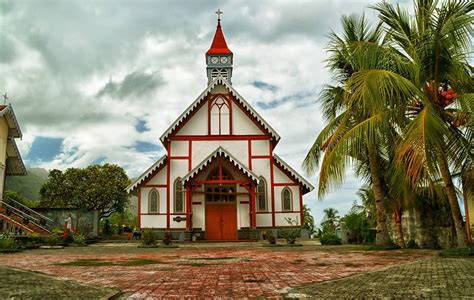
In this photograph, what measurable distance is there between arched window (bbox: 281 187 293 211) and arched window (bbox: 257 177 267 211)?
1076 mm

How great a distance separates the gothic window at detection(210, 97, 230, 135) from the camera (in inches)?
1044

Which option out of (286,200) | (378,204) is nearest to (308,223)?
(286,200)

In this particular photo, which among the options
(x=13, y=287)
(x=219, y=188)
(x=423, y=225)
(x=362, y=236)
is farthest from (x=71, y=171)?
(x=13, y=287)

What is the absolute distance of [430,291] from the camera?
5.73 m

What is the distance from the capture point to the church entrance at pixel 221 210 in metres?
25.0

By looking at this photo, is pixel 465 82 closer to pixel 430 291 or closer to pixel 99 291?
pixel 430 291

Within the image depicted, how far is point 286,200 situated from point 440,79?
50.2 feet

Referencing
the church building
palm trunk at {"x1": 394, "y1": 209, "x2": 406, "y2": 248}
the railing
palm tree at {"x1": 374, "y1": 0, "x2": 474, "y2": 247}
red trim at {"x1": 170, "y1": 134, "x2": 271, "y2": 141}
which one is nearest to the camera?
palm tree at {"x1": 374, "y1": 0, "x2": 474, "y2": 247}

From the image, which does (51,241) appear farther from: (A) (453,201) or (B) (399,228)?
(A) (453,201)

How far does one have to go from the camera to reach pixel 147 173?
25.0m

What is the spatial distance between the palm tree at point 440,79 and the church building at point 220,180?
42.7 ft

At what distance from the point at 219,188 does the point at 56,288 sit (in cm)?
1895

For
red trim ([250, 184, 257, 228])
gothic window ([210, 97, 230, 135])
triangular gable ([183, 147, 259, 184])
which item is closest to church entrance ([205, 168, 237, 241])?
red trim ([250, 184, 257, 228])

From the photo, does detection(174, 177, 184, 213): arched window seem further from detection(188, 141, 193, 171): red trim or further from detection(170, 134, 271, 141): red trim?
detection(170, 134, 271, 141): red trim
